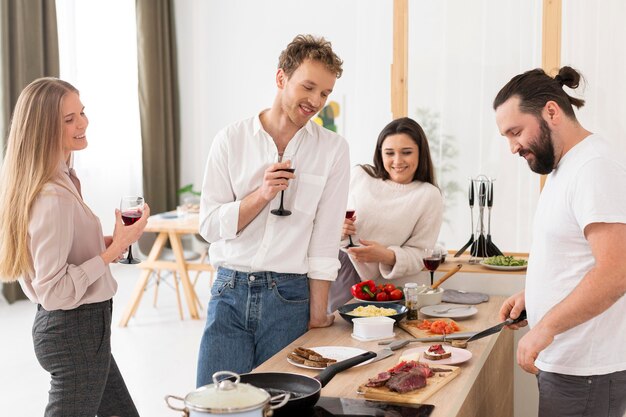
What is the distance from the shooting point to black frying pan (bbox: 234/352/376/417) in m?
1.58

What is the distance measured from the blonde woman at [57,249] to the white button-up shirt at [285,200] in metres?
0.34

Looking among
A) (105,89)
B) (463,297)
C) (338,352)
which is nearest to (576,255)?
(338,352)

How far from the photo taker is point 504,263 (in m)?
3.31

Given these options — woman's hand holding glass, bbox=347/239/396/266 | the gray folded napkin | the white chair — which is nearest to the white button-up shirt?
woman's hand holding glass, bbox=347/239/396/266

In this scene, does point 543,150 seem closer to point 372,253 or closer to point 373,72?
point 372,253

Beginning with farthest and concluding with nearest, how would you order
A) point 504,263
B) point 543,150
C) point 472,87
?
point 472,87 → point 504,263 → point 543,150

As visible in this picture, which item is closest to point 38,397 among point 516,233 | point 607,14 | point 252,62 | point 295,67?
point 295,67

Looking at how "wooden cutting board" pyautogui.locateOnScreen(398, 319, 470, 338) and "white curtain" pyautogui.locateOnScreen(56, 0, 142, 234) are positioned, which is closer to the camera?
"wooden cutting board" pyautogui.locateOnScreen(398, 319, 470, 338)

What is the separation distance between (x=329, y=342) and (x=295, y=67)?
2.81ft

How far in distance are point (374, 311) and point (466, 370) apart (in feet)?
1.85

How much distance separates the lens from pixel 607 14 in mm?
5051

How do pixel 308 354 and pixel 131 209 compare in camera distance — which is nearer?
pixel 308 354

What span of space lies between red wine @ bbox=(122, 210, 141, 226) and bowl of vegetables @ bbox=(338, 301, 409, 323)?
29.9 inches

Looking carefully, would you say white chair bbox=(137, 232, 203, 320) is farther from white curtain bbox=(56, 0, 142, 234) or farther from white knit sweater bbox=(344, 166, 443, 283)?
white knit sweater bbox=(344, 166, 443, 283)
